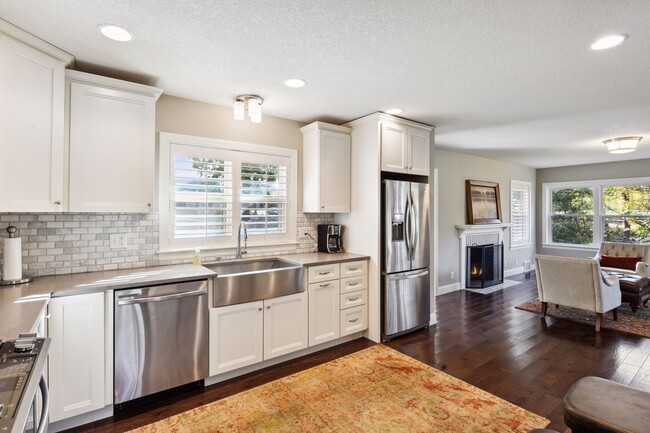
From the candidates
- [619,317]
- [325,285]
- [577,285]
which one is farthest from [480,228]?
[325,285]

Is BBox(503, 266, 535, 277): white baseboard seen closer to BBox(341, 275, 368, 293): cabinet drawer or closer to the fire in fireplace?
the fire in fireplace

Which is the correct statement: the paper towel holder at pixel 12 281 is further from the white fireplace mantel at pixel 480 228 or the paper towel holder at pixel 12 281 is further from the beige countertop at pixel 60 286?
the white fireplace mantel at pixel 480 228

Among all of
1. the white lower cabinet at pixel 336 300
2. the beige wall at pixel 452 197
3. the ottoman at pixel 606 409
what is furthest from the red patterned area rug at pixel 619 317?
the ottoman at pixel 606 409

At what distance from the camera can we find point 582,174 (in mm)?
7113

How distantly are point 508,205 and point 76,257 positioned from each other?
24.2 feet

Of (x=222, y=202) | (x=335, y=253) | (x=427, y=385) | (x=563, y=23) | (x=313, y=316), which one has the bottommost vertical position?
(x=427, y=385)

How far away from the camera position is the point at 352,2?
1705mm

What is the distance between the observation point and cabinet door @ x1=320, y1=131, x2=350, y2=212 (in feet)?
12.0

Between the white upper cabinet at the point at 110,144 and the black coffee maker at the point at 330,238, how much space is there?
6.05ft

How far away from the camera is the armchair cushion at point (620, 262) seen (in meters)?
5.45

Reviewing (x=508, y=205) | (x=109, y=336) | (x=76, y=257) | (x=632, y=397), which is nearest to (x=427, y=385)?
(x=632, y=397)

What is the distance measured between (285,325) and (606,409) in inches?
88.6

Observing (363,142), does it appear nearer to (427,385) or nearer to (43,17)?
(427,385)

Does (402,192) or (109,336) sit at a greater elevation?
(402,192)
